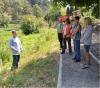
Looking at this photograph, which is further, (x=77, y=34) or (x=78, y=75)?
(x=77, y=34)

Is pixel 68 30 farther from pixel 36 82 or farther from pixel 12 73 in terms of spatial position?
pixel 36 82

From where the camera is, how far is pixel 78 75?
11742 mm

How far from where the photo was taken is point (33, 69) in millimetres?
14188

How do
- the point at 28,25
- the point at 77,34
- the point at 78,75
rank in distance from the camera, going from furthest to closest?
the point at 28,25 → the point at 77,34 → the point at 78,75


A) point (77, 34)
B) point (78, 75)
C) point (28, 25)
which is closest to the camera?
point (78, 75)

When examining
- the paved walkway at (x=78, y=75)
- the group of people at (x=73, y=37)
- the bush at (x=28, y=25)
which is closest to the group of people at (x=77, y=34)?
the group of people at (x=73, y=37)

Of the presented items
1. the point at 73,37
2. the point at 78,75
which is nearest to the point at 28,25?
the point at 73,37

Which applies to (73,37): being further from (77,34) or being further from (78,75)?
(78,75)

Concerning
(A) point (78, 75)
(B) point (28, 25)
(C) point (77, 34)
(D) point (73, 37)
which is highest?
(C) point (77, 34)

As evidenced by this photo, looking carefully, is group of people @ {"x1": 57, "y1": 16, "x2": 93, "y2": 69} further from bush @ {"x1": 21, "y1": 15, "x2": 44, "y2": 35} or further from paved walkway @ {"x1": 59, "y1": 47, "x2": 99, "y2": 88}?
bush @ {"x1": 21, "y1": 15, "x2": 44, "y2": 35}

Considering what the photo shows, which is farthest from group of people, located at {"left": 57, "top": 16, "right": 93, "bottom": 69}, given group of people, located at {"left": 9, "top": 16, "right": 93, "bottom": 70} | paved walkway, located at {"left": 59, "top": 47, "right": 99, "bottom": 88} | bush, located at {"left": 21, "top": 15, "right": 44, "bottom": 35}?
bush, located at {"left": 21, "top": 15, "right": 44, "bottom": 35}

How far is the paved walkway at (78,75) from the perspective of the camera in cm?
1055

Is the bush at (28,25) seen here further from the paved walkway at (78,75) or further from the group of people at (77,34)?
the paved walkway at (78,75)

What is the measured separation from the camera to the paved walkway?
34.6 ft
